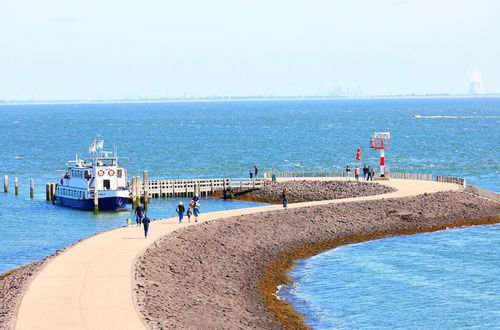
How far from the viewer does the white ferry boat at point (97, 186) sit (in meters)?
75.1

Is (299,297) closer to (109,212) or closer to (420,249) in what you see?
(420,249)

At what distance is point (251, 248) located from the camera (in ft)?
168

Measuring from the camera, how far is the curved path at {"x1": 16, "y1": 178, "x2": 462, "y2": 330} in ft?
101

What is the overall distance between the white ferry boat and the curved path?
23832mm

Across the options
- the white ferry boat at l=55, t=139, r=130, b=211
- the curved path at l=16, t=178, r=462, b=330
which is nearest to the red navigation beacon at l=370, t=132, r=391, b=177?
the white ferry boat at l=55, t=139, r=130, b=211

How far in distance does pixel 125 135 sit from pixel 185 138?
19.6 metres

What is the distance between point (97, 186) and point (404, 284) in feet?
118

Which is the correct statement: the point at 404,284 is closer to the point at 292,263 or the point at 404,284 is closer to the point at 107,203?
the point at 292,263

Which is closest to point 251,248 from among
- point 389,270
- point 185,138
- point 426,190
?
point 389,270

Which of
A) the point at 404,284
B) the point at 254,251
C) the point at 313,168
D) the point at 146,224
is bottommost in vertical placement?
the point at 313,168

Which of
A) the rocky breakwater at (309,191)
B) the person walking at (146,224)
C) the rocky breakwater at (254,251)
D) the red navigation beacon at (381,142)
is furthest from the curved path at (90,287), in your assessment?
the red navigation beacon at (381,142)

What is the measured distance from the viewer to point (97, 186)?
76062 mm

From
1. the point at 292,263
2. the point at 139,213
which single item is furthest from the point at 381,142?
the point at 139,213

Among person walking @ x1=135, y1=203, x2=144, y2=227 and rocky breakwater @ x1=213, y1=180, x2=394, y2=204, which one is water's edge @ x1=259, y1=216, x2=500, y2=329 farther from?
rocky breakwater @ x1=213, y1=180, x2=394, y2=204
